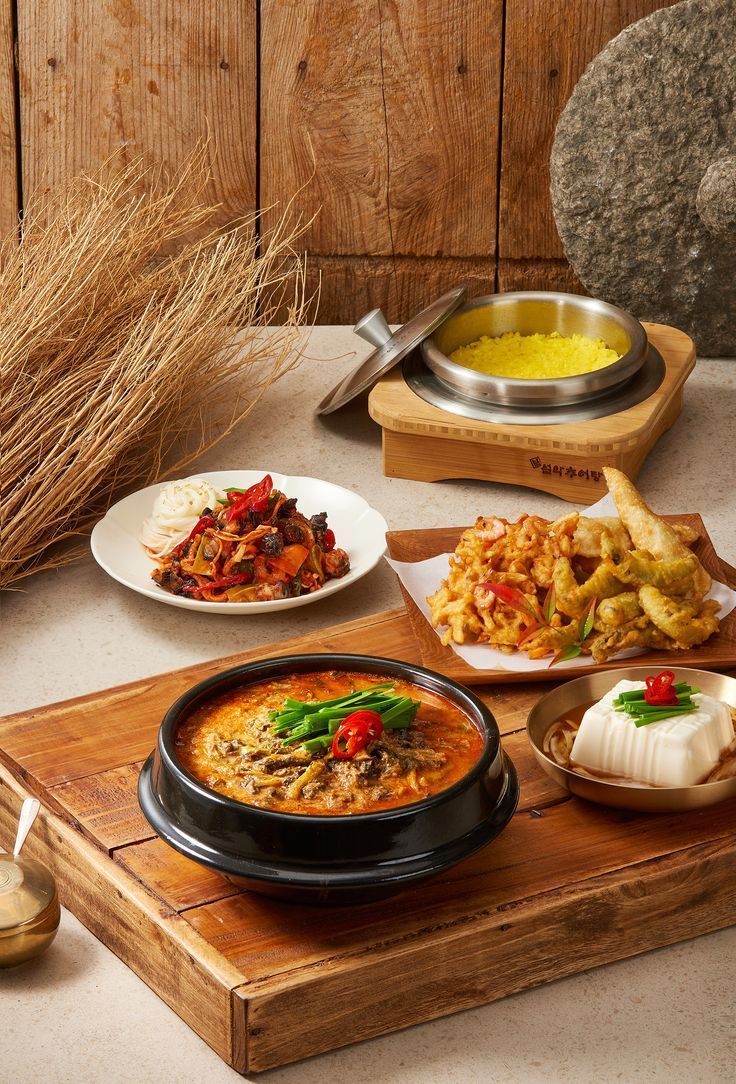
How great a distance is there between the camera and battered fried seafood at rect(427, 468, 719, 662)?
196cm

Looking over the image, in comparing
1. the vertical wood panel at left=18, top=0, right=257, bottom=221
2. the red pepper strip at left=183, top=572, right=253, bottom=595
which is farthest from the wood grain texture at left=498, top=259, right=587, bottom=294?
the red pepper strip at left=183, top=572, right=253, bottom=595

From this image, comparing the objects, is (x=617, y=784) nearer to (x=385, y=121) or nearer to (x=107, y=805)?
(x=107, y=805)

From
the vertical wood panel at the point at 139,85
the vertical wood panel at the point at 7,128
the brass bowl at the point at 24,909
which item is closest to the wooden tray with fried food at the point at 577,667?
the brass bowl at the point at 24,909

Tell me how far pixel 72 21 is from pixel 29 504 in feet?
5.16

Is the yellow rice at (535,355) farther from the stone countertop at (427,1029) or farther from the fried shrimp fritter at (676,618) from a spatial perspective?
the stone countertop at (427,1029)

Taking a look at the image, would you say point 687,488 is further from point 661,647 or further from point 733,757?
point 733,757

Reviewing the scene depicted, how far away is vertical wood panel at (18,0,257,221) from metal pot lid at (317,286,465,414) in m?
0.83

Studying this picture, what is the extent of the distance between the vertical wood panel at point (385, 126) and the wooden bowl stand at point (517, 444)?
794mm

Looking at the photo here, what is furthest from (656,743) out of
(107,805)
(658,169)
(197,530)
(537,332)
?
(658,169)

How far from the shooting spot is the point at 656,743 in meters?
1.60

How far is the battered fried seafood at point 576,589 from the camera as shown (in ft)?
6.43

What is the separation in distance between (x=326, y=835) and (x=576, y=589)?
28.8 inches

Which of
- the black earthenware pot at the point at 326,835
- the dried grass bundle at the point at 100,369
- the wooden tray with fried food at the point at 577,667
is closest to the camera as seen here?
the black earthenware pot at the point at 326,835

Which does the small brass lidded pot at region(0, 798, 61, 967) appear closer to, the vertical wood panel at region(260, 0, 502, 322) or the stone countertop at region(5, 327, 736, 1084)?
the stone countertop at region(5, 327, 736, 1084)
